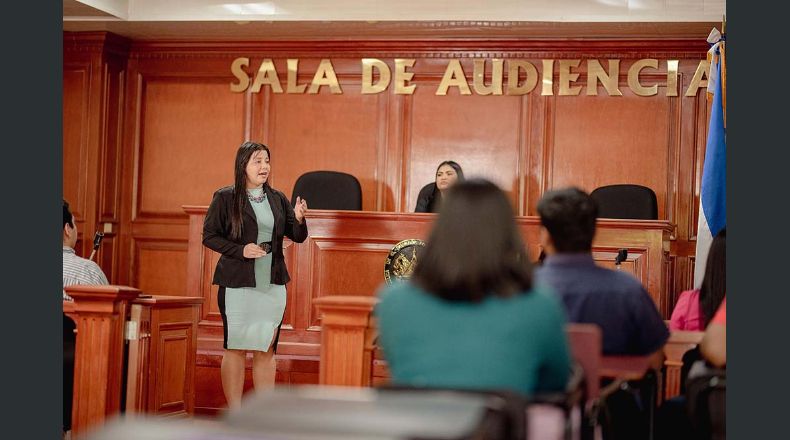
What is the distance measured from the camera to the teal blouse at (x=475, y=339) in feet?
7.63

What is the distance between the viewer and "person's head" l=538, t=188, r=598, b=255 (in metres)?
3.05

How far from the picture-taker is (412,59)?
29.8 feet

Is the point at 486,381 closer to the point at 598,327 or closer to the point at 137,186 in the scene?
the point at 598,327

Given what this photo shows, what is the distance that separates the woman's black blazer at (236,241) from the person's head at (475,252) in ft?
10.2

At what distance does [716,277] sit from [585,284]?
830mm

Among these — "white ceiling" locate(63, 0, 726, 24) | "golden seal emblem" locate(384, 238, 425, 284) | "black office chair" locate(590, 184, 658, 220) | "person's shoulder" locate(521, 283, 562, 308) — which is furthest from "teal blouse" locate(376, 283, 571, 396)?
"white ceiling" locate(63, 0, 726, 24)

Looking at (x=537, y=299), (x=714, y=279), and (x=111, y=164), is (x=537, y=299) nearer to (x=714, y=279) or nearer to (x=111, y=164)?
(x=714, y=279)

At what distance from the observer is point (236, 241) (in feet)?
17.9

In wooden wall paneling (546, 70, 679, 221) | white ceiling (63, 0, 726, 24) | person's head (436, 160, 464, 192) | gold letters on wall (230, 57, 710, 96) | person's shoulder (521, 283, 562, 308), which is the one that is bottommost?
person's shoulder (521, 283, 562, 308)

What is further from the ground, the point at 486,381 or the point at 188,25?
the point at 188,25

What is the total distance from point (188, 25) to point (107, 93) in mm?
1047

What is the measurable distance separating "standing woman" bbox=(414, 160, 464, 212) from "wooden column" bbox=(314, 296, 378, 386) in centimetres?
371

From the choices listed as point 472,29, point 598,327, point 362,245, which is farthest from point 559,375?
point 472,29

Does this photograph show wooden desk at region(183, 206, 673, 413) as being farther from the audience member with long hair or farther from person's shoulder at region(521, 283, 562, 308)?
person's shoulder at region(521, 283, 562, 308)
